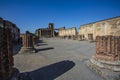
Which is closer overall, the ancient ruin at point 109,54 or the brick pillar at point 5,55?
the brick pillar at point 5,55

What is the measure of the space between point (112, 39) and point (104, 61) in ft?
3.81

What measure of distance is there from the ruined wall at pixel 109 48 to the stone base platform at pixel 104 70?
1.22 ft

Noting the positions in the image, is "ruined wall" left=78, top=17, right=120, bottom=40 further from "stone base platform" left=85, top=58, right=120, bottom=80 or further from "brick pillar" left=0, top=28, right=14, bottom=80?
"brick pillar" left=0, top=28, right=14, bottom=80

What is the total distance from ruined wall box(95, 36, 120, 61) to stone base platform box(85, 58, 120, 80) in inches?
14.7

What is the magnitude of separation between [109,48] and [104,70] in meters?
1.19

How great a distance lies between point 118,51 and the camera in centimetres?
596

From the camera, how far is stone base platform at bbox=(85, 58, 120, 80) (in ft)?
16.3

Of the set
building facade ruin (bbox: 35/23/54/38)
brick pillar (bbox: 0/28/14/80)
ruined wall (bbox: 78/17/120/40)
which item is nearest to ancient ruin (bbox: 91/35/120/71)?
brick pillar (bbox: 0/28/14/80)

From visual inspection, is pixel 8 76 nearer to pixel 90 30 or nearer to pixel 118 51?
pixel 118 51

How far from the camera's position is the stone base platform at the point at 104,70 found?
497 cm

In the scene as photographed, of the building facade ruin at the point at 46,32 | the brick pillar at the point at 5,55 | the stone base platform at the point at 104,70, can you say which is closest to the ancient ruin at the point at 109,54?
the stone base platform at the point at 104,70

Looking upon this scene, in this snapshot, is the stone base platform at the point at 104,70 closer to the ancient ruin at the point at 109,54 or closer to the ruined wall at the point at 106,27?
the ancient ruin at the point at 109,54

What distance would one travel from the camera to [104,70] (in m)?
5.60

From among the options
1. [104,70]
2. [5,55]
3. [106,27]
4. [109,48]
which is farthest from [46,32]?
[5,55]
